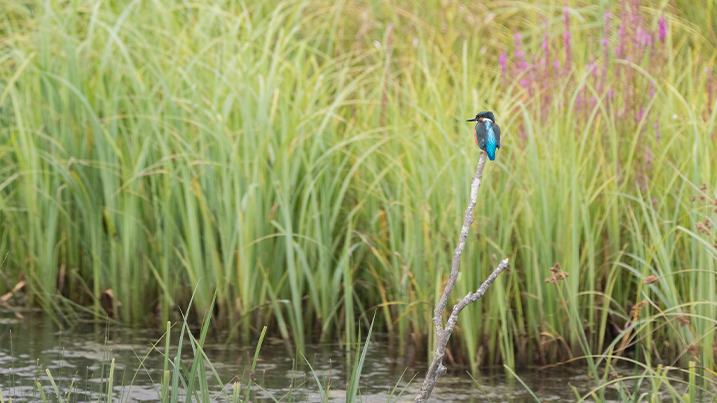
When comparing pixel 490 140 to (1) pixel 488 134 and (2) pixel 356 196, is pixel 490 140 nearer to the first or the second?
(1) pixel 488 134

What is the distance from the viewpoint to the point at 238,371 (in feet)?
10.3

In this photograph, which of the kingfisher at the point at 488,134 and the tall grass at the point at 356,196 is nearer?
the kingfisher at the point at 488,134

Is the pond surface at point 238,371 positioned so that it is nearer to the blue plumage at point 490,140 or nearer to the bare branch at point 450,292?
the bare branch at point 450,292

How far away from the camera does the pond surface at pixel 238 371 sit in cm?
291

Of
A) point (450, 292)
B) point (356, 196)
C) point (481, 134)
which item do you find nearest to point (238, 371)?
point (356, 196)

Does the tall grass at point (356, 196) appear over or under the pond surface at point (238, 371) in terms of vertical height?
over

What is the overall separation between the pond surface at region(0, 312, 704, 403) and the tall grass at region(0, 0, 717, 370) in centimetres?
13

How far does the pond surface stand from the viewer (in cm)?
291

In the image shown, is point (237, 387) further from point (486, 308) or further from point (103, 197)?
point (103, 197)

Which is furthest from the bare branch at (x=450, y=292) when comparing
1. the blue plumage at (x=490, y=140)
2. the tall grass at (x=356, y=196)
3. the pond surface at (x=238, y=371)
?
the tall grass at (x=356, y=196)

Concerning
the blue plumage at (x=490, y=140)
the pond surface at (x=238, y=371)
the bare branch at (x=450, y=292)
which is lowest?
the pond surface at (x=238, y=371)

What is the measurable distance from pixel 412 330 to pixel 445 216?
0.60 metres

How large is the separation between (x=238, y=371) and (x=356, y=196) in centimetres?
123

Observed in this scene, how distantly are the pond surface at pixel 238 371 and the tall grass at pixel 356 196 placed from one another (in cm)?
13
